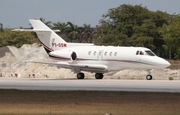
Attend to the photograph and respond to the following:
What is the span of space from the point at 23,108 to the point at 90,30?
15156 centimetres

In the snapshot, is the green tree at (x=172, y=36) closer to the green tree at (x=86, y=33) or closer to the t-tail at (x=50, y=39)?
the t-tail at (x=50, y=39)

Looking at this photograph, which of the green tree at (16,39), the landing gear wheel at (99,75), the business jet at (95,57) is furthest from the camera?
the green tree at (16,39)

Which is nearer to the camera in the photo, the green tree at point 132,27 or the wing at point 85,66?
the wing at point 85,66

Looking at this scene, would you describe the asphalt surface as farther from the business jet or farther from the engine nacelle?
the engine nacelle

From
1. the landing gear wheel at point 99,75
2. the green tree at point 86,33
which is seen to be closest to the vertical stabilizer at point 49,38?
the landing gear wheel at point 99,75

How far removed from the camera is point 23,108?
2350 centimetres

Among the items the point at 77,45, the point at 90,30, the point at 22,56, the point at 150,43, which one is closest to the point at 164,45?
the point at 150,43

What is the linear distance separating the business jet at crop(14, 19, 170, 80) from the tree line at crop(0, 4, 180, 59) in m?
41.2

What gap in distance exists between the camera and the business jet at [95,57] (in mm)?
49656

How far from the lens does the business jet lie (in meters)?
49.7

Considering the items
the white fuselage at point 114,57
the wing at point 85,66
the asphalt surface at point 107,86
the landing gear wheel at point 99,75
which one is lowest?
the landing gear wheel at point 99,75

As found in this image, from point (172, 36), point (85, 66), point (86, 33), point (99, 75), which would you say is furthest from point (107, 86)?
point (86, 33)

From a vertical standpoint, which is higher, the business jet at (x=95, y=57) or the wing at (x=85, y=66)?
the business jet at (x=95, y=57)

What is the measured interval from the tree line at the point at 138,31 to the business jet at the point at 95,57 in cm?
4121
